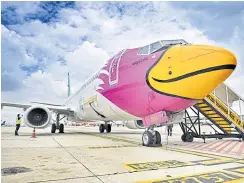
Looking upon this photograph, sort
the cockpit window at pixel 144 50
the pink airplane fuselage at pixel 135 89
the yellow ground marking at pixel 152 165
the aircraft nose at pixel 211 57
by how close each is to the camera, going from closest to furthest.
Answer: the yellow ground marking at pixel 152 165, the aircraft nose at pixel 211 57, the pink airplane fuselage at pixel 135 89, the cockpit window at pixel 144 50

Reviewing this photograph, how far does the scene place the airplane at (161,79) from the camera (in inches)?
240

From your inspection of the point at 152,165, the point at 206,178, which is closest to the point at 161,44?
the point at 152,165

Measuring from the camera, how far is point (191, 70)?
20.3 ft

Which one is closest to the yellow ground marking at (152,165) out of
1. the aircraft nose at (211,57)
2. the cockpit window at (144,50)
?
the aircraft nose at (211,57)

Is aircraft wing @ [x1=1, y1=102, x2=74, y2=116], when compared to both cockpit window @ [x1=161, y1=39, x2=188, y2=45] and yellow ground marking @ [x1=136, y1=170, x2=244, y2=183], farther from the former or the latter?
yellow ground marking @ [x1=136, y1=170, x2=244, y2=183]

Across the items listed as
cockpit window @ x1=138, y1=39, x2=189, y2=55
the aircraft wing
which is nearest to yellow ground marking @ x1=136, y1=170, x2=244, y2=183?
cockpit window @ x1=138, y1=39, x2=189, y2=55

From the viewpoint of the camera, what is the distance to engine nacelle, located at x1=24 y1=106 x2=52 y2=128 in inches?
524

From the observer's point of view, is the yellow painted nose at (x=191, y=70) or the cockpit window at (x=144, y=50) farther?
the cockpit window at (x=144, y=50)

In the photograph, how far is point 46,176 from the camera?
3664 millimetres

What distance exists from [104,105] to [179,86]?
4548 millimetres

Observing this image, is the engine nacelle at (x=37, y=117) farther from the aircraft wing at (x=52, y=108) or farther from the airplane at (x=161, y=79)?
the airplane at (x=161, y=79)

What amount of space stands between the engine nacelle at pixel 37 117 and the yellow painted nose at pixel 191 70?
880 cm

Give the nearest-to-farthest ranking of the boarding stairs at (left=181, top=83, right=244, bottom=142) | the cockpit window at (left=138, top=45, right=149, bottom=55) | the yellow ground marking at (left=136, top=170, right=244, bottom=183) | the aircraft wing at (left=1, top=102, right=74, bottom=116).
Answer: the yellow ground marking at (left=136, top=170, right=244, bottom=183)
the cockpit window at (left=138, top=45, right=149, bottom=55)
the boarding stairs at (left=181, top=83, right=244, bottom=142)
the aircraft wing at (left=1, top=102, right=74, bottom=116)

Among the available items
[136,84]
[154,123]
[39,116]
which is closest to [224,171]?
[154,123]
